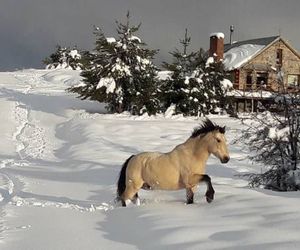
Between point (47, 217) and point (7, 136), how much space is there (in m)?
16.9

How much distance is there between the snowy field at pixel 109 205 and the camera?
6.55m

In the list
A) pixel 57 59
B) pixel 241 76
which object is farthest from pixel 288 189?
pixel 57 59

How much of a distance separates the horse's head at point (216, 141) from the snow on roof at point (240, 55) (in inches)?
1680

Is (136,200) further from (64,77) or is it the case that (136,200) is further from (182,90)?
(64,77)

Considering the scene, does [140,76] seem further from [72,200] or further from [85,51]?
[72,200]

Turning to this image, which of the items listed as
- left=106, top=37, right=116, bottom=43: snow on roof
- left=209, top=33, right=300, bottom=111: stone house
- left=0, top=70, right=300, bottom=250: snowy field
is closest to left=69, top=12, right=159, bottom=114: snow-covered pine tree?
left=106, top=37, right=116, bottom=43: snow on roof

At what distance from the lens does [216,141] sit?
896 cm

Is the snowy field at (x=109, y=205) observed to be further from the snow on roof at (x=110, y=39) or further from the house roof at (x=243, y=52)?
the house roof at (x=243, y=52)

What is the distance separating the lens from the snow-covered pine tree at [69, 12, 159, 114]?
31859mm

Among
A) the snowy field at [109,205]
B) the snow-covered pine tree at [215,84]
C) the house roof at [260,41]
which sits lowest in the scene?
the snowy field at [109,205]

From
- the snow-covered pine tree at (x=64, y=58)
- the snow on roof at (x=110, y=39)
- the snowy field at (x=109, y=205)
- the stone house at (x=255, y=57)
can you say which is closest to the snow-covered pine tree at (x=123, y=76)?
the snow on roof at (x=110, y=39)

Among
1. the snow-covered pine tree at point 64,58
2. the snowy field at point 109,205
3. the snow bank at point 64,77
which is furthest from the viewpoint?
the snow-covered pine tree at point 64,58

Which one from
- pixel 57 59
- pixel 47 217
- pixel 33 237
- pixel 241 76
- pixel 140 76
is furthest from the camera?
pixel 57 59

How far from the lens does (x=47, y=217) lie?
351 inches
